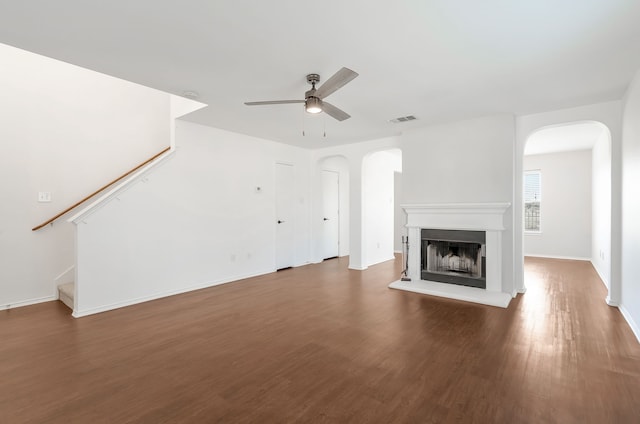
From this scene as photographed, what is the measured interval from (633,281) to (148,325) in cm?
509

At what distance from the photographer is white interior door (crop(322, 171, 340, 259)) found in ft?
24.0

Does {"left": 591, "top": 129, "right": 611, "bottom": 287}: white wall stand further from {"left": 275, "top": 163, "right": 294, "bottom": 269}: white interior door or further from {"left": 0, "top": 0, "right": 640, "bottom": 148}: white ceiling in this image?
{"left": 275, "top": 163, "right": 294, "bottom": 269}: white interior door

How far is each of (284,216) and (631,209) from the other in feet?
16.7

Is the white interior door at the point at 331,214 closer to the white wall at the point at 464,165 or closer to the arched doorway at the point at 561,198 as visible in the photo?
the white wall at the point at 464,165

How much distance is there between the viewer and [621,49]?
2529 mm

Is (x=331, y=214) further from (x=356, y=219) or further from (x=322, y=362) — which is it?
(x=322, y=362)

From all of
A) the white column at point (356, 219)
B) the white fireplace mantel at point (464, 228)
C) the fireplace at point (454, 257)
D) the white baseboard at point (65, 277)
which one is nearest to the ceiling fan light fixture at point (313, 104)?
the white fireplace mantel at point (464, 228)

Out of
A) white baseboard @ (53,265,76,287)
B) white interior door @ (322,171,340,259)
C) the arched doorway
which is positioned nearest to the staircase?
white baseboard @ (53,265,76,287)

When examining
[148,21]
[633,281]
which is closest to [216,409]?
[148,21]

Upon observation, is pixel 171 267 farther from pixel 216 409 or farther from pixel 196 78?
pixel 216 409

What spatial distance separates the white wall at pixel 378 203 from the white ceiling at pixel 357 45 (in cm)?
296

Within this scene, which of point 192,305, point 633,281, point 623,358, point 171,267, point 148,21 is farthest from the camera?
point 171,267

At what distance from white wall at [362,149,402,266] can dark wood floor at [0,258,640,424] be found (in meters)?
2.68

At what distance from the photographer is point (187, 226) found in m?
4.64
